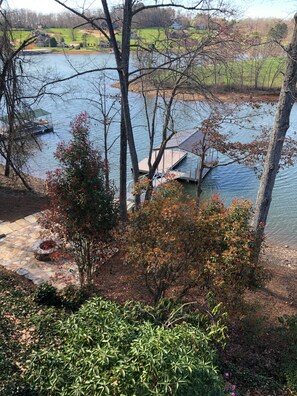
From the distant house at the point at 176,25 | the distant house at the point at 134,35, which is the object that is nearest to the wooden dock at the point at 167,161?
the distant house at the point at 134,35

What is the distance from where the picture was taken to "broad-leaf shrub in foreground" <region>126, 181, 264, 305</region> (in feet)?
14.0

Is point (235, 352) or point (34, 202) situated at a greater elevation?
point (235, 352)

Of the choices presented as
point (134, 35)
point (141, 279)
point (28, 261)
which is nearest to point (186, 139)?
point (134, 35)

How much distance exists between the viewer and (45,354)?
3.00 m

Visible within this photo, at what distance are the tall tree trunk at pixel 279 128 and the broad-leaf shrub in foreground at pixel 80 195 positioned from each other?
2592mm

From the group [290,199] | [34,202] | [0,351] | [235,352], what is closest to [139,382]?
[0,351]

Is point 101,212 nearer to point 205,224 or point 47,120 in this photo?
point 205,224

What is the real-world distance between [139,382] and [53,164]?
15056 mm

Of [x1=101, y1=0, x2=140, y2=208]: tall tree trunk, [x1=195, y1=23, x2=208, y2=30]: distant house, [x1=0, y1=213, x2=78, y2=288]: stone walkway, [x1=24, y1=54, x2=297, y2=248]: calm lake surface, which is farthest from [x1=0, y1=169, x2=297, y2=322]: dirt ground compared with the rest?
[x1=195, y1=23, x2=208, y2=30]: distant house

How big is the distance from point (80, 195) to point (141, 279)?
5.38 ft

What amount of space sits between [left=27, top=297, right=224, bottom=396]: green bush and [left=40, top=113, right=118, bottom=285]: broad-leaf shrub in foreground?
206 centimetres

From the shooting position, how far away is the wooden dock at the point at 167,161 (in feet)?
51.8

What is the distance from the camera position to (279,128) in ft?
21.4

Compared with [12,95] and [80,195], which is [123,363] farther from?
[12,95]
